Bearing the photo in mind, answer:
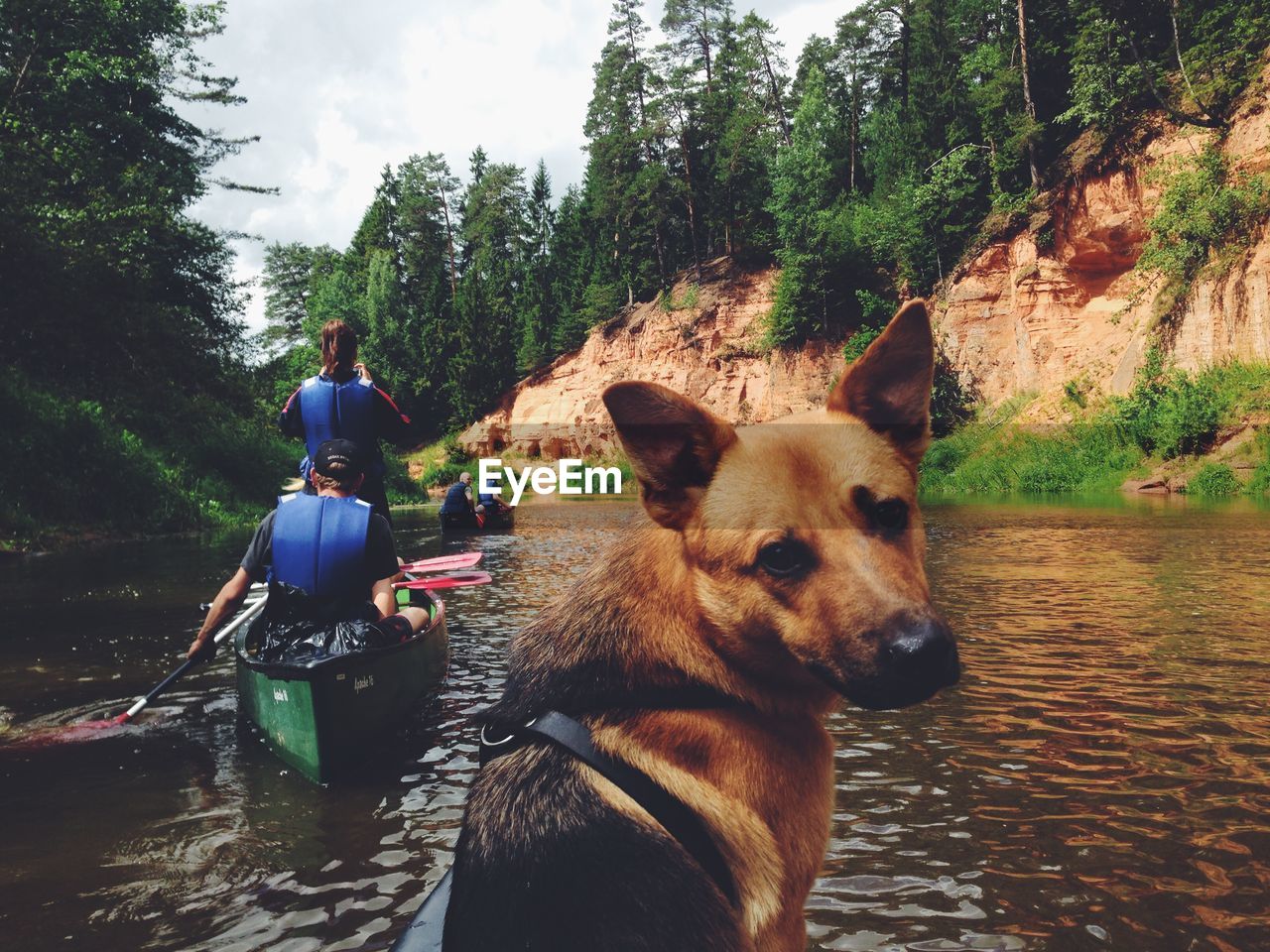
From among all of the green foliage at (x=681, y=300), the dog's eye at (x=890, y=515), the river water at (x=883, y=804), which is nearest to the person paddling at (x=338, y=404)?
the river water at (x=883, y=804)

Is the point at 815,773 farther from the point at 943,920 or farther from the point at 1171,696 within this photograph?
the point at 1171,696

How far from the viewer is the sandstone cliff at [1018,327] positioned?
25.4 metres

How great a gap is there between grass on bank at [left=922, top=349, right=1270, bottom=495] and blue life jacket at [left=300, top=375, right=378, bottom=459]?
23.4 m

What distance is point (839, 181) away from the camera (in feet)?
177

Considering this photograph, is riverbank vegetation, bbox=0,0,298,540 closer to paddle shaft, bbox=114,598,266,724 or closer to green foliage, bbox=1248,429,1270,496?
paddle shaft, bbox=114,598,266,724

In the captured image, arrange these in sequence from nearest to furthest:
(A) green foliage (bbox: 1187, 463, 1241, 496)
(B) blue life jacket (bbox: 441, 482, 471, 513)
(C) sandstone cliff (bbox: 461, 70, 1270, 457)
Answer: (B) blue life jacket (bbox: 441, 482, 471, 513)
(A) green foliage (bbox: 1187, 463, 1241, 496)
(C) sandstone cliff (bbox: 461, 70, 1270, 457)

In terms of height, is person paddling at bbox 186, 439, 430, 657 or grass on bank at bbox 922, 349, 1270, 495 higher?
grass on bank at bbox 922, 349, 1270, 495

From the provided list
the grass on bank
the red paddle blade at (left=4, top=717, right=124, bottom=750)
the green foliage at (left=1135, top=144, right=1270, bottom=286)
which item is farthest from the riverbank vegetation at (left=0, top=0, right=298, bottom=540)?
the green foliage at (left=1135, top=144, right=1270, bottom=286)

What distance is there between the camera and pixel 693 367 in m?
50.9

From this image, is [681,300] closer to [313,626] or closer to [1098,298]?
[1098,298]

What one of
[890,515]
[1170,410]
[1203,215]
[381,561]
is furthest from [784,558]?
[1203,215]

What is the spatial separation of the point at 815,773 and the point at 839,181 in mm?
57551

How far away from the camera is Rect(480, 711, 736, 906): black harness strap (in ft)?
5.76

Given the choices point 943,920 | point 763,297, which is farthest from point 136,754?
point 763,297
